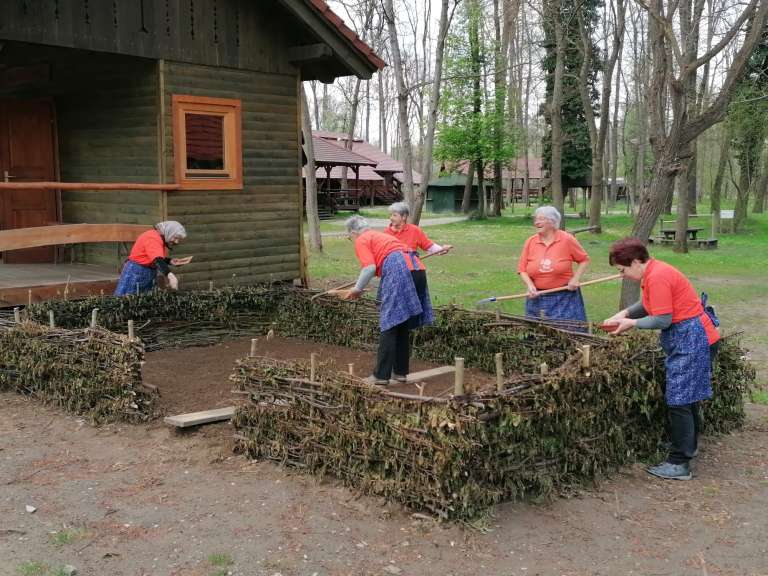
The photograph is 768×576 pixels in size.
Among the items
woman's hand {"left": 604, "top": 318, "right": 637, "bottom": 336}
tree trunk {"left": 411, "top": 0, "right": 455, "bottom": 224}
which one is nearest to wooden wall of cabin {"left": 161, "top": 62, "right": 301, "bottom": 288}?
tree trunk {"left": 411, "top": 0, "right": 455, "bottom": 224}

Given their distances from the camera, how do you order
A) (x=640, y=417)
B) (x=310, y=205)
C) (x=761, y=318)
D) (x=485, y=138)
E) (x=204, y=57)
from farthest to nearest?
(x=485, y=138), (x=310, y=205), (x=761, y=318), (x=204, y=57), (x=640, y=417)

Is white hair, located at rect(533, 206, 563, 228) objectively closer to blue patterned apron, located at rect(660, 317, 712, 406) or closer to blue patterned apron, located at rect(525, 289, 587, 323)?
blue patterned apron, located at rect(525, 289, 587, 323)

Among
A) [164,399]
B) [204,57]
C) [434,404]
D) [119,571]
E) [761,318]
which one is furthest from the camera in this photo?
[761,318]

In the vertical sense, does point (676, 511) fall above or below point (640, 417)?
below

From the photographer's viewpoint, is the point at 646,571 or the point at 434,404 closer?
the point at 646,571

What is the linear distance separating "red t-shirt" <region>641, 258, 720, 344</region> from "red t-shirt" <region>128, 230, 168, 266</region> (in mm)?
5551

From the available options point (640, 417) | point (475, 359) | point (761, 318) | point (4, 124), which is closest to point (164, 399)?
point (475, 359)

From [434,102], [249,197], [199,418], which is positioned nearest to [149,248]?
[249,197]

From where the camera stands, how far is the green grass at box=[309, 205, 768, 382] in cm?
1202

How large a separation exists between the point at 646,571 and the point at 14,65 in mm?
11326

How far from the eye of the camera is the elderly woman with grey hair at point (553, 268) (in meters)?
7.06

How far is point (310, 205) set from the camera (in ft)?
67.9

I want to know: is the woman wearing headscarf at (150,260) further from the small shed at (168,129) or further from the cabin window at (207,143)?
the cabin window at (207,143)

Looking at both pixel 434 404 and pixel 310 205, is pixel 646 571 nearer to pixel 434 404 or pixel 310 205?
pixel 434 404
